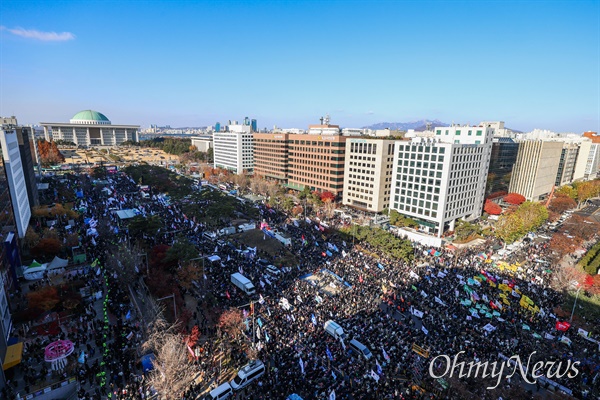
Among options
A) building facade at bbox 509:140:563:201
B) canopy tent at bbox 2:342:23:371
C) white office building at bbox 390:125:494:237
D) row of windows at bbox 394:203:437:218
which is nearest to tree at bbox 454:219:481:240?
white office building at bbox 390:125:494:237

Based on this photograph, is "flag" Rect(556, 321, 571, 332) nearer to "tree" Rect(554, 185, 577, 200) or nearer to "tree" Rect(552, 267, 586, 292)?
"tree" Rect(552, 267, 586, 292)

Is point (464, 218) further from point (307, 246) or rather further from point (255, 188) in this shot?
point (255, 188)

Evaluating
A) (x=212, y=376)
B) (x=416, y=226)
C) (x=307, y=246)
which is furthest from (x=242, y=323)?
(x=416, y=226)

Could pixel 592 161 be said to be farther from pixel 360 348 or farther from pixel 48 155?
pixel 48 155

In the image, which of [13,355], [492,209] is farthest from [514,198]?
[13,355]

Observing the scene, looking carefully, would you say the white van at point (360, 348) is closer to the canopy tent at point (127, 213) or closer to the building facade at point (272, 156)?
the canopy tent at point (127, 213)

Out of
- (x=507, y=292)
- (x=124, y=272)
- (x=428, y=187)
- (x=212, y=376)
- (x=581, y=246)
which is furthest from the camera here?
(x=428, y=187)

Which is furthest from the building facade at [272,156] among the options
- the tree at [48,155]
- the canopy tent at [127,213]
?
the tree at [48,155]

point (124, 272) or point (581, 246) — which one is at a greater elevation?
point (124, 272)
